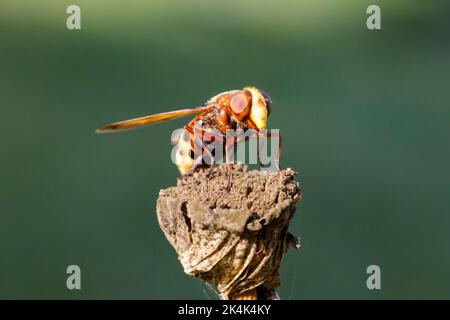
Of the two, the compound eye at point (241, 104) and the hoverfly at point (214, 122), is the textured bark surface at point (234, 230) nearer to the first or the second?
the hoverfly at point (214, 122)

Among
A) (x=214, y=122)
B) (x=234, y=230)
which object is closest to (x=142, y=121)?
Result: (x=214, y=122)

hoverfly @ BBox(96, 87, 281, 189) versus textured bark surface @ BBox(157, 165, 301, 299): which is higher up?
hoverfly @ BBox(96, 87, 281, 189)

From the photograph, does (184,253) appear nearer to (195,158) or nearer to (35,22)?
(195,158)

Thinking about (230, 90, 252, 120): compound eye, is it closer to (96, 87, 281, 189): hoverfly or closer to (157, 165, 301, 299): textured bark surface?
(96, 87, 281, 189): hoverfly

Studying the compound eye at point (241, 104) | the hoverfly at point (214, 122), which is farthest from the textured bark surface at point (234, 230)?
the compound eye at point (241, 104)

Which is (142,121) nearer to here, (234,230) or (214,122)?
(214,122)

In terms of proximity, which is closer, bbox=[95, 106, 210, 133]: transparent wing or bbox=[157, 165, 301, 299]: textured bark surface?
bbox=[157, 165, 301, 299]: textured bark surface

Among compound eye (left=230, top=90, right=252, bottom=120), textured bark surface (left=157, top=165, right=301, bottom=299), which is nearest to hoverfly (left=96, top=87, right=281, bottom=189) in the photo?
compound eye (left=230, top=90, right=252, bottom=120)

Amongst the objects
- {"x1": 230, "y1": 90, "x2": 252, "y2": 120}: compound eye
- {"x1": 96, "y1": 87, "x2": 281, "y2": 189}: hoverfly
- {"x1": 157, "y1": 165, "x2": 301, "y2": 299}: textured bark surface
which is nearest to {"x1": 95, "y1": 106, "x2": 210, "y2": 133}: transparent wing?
{"x1": 96, "y1": 87, "x2": 281, "y2": 189}: hoverfly
